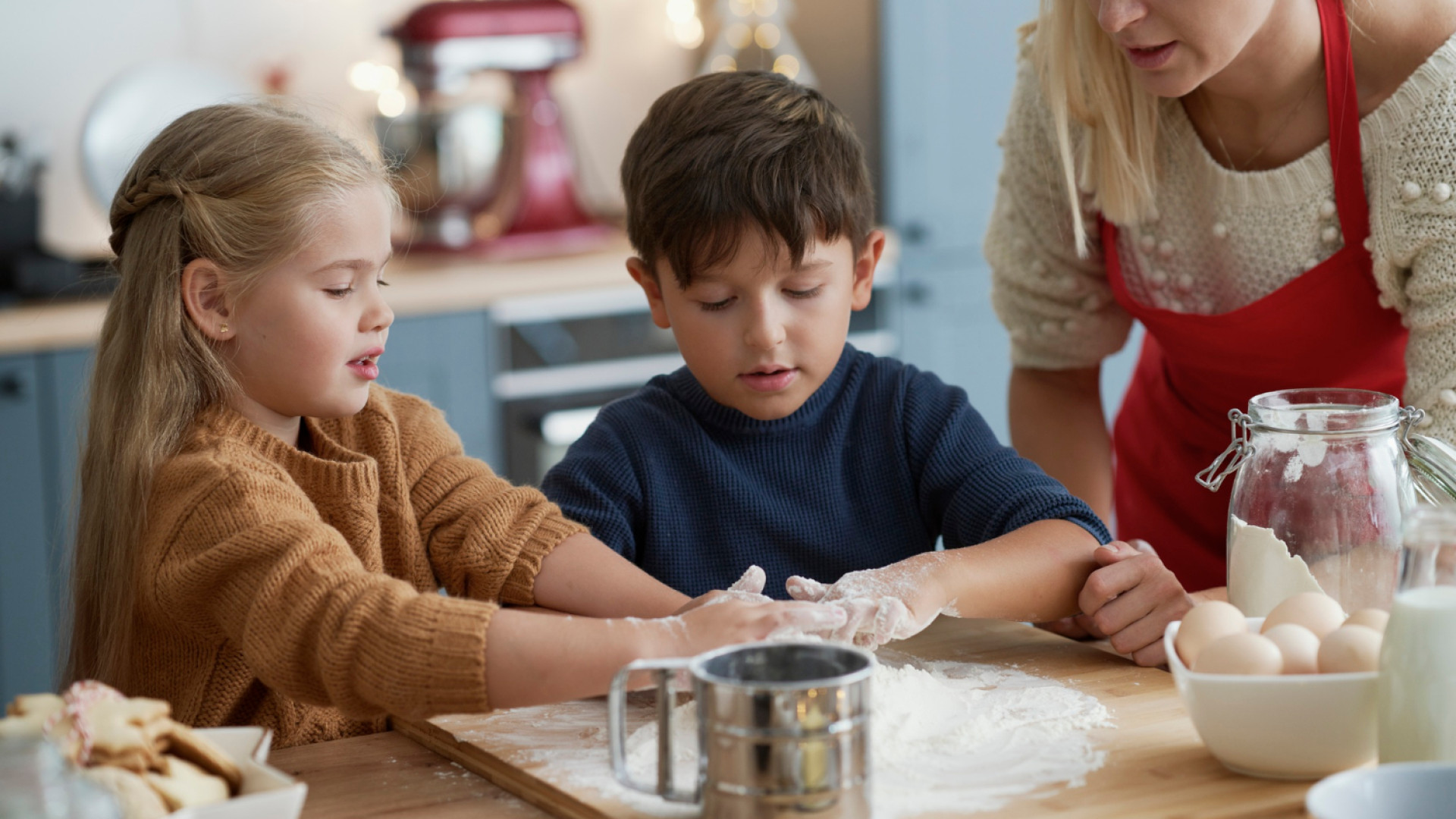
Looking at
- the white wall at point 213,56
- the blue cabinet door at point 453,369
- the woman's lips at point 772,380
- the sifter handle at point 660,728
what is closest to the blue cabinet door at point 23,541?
the white wall at point 213,56

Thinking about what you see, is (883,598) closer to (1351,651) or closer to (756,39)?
(1351,651)

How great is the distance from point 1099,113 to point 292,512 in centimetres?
87

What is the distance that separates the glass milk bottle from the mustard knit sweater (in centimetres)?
52

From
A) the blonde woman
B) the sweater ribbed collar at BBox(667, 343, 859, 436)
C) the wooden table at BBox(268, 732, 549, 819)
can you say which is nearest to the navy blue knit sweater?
the sweater ribbed collar at BBox(667, 343, 859, 436)

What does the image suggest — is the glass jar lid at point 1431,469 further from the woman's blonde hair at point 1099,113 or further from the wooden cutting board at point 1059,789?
the woman's blonde hair at point 1099,113

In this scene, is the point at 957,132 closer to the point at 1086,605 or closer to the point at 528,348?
the point at 528,348

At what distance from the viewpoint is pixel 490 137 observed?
315 cm

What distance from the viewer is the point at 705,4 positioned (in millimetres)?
3750

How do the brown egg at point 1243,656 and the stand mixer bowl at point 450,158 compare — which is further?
the stand mixer bowl at point 450,158

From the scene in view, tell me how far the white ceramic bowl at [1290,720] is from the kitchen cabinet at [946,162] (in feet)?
8.84

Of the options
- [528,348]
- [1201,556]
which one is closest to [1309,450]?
[1201,556]

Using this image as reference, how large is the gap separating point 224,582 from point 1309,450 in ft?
2.40

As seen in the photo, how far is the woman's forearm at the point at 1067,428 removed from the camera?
5.16ft

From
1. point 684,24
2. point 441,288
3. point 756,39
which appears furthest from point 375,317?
point 684,24
